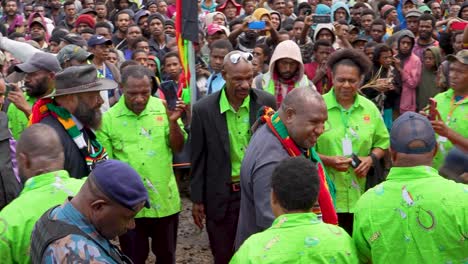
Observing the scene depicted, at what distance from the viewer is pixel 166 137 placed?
627 cm

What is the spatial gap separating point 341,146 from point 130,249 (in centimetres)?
203

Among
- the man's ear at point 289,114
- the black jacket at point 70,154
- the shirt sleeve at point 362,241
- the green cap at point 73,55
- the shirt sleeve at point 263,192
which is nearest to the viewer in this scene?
the shirt sleeve at point 362,241

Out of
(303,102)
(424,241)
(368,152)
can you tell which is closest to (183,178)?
(368,152)

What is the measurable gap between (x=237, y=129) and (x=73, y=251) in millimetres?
3304

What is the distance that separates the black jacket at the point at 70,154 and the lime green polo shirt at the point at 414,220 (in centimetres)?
207

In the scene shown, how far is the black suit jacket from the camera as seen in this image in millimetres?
6078

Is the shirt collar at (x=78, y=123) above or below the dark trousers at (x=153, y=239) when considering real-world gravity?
above

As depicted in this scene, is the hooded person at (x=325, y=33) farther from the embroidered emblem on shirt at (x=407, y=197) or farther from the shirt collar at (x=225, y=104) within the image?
the embroidered emblem on shirt at (x=407, y=197)

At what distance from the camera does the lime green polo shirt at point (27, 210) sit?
11.9 ft

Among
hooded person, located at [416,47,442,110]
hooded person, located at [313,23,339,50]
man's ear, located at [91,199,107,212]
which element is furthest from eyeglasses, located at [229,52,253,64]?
hooded person, located at [416,47,442,110]

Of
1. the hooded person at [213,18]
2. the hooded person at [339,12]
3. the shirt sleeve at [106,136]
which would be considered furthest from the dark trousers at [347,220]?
the hooded person at [339,12]

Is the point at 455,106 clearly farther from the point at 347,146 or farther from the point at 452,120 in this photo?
the point at 347,146

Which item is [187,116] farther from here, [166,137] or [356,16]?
[356,16]

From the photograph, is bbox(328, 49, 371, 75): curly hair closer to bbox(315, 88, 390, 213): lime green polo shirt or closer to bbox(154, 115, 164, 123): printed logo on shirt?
bbox(315, 88, 390, 213): lime green polo shirt
